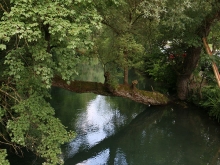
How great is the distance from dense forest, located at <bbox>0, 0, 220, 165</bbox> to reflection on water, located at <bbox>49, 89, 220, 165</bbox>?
1.34 m

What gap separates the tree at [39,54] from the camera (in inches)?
146

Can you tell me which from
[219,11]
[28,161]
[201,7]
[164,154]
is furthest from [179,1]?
[28,161]

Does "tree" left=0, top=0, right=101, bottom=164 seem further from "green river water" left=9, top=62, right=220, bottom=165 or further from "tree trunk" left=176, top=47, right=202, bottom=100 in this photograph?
"tree trunk" left=176, top=47, right=202, bottom=100

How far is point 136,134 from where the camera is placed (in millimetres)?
9523

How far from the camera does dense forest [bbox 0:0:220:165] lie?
390 centimetres

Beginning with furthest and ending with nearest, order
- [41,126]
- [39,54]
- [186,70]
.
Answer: [186,70] → [41,126] → [39,54]

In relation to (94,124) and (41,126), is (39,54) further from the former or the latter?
(94,124)

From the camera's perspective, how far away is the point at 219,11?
7930 mm

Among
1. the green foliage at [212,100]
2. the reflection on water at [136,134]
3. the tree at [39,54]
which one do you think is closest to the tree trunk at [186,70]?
the reflection on water at [136,134]

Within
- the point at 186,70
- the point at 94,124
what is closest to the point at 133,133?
the point at 94,124

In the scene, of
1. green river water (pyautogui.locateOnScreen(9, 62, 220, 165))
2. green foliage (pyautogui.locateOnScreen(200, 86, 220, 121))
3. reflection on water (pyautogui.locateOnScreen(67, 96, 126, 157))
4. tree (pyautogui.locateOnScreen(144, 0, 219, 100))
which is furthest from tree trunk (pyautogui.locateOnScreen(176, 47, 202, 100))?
reflection on water (pyautogui.locateOnScreen(67, 96, 126, 157))

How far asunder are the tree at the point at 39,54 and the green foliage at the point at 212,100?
23.8ft

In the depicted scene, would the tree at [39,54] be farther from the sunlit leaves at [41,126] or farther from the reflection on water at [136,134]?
the reflection on water at [136,134]

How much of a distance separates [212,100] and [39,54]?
8390 mm
